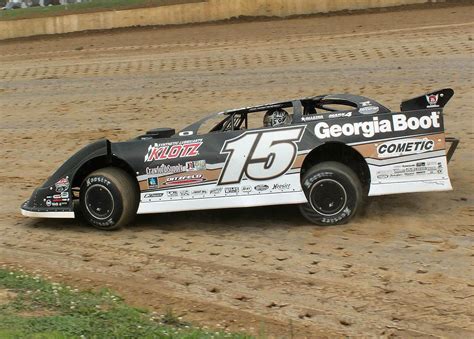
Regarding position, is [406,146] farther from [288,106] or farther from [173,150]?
[173,150]

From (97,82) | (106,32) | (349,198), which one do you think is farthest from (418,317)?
(106,32)

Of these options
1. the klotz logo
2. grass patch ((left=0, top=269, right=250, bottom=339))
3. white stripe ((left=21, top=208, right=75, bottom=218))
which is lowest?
grass patch ((left=0, top=269, right=250, bottom=339))

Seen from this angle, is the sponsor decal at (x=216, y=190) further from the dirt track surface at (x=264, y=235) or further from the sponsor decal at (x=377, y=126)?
the sponsor decal at (x=377, y=126)

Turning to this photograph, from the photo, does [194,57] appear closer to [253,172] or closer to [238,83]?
[238,83]

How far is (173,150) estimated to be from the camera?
7574 millimetres

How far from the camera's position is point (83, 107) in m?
15.3

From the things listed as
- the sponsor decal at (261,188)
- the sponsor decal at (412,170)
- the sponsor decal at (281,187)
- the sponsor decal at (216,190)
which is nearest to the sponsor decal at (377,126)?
the sponsor decal at (412,170)

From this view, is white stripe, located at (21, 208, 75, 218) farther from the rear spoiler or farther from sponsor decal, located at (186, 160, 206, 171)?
the rear spoiler

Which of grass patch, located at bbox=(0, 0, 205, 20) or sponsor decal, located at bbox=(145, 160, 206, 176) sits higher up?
grass patch, located at bbox=(0, 0, 205, 20)

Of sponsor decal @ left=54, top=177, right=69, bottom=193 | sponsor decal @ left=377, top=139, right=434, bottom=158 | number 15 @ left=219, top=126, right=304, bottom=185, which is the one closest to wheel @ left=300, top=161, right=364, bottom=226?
number 15 @ left=219, top=126, right=304, bottom=185

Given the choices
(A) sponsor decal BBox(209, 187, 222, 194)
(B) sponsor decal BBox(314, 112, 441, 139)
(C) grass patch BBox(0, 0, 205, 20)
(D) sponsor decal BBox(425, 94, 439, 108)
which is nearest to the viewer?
(B) sponsor decal BBox(314, 112, 441, 139)

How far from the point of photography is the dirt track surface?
5.57m

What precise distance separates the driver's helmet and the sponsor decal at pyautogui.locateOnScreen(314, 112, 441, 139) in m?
0.61

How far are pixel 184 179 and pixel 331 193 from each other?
5.29ft
